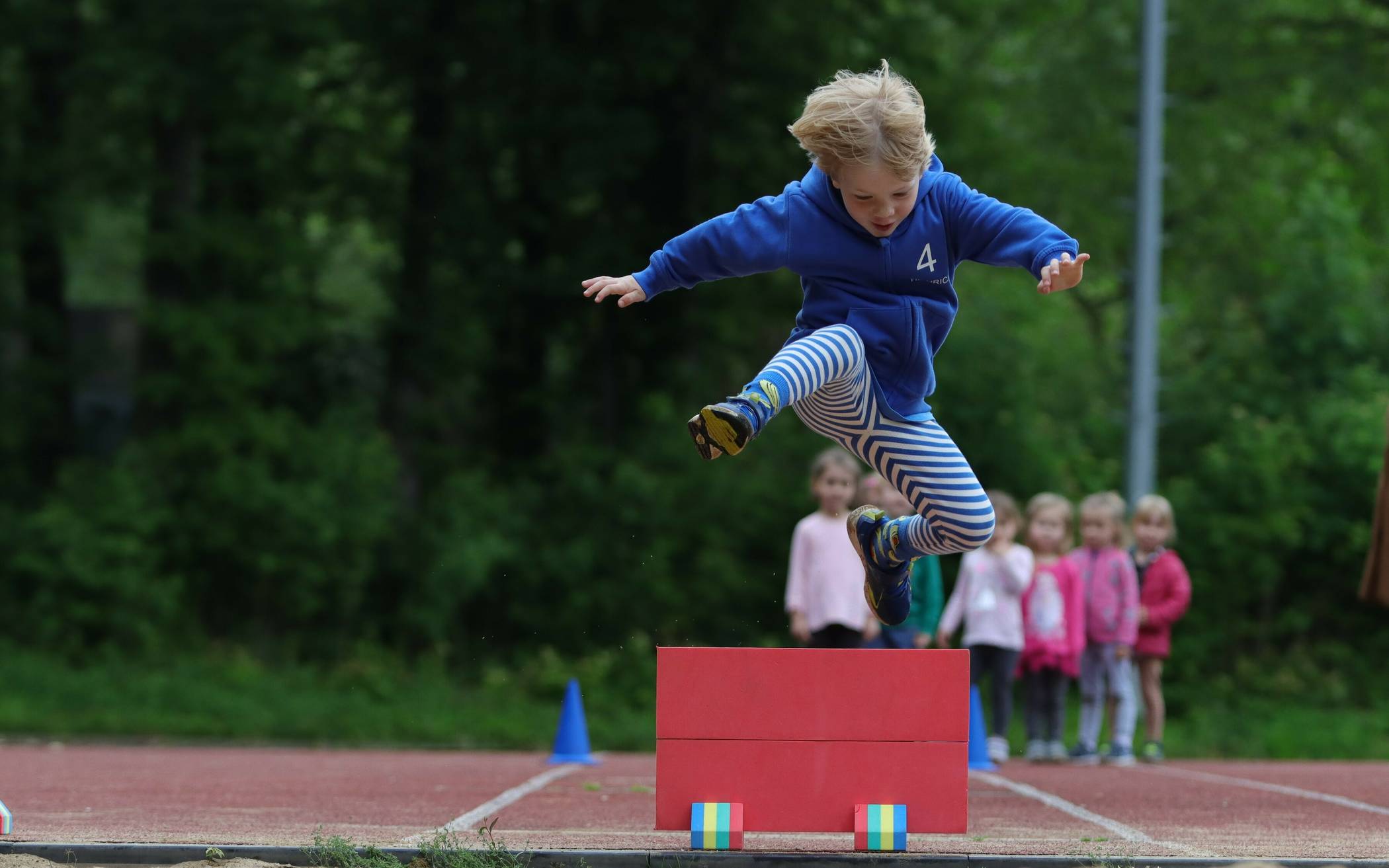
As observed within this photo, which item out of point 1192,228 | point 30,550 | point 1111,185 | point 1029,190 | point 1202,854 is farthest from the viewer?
point 1192,228

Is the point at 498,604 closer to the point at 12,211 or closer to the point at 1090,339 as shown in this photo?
the point at 12,211

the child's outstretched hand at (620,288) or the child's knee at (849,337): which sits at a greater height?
the child's outstretched hand at (620,288)

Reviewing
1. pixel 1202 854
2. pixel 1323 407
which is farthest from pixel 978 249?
pixel 1323 407

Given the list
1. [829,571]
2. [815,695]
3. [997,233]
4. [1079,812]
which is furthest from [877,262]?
[829,571]

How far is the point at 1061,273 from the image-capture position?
5.11 metres

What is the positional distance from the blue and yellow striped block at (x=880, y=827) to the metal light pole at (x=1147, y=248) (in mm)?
10337

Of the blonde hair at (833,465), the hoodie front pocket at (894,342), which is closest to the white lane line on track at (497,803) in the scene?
the hoodie front pocket at (894,342)

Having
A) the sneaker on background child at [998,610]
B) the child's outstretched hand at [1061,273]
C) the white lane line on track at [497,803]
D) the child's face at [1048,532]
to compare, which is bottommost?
the white lane line on track at [497,803]

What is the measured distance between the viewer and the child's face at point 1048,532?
1150 cm

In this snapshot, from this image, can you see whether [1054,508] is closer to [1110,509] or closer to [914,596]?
[1110,509]

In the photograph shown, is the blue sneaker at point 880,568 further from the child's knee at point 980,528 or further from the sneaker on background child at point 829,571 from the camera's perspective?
the sneaker on background child at point 829,571

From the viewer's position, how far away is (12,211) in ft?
58.9

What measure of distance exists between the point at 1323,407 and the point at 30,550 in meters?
13.6

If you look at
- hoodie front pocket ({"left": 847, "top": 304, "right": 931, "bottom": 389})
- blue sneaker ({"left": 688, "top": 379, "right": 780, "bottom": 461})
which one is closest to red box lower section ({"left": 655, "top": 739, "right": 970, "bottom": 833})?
blue sneaker ({"left": 688, "top": 379, "right": 780, "bottom": 461})
